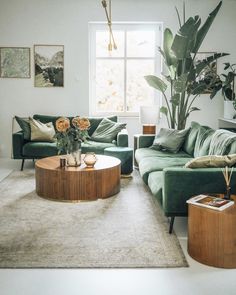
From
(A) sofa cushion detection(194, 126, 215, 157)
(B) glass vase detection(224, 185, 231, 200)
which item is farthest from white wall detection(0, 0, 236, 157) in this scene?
(B) glass vase detection(224, 185, 231, 200)

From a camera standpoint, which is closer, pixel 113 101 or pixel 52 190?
pixel 52 190

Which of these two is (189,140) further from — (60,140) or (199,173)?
(199,173)

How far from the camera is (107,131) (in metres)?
6.44

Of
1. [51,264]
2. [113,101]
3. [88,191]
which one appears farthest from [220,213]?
[113,101]

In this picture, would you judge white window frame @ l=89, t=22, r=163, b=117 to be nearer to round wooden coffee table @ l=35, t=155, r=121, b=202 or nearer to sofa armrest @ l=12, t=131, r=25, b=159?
sofa armrest @ l=12, t=131, r=25, b=159

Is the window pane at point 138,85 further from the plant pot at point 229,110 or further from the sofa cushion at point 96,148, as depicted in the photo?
the sofa cushion at point 96,148

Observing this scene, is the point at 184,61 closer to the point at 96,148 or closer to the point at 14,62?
the point at 96,148

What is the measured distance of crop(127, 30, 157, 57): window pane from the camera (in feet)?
23.7

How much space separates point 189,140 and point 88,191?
168 centimetres

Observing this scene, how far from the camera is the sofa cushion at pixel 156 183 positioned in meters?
3.56

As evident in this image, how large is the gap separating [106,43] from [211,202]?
507 cm

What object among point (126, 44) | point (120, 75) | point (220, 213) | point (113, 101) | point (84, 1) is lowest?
point (220, 213)

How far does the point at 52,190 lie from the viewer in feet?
14.6

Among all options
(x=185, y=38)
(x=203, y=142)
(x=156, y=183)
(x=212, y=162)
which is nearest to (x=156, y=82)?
(x=185, y=38)
